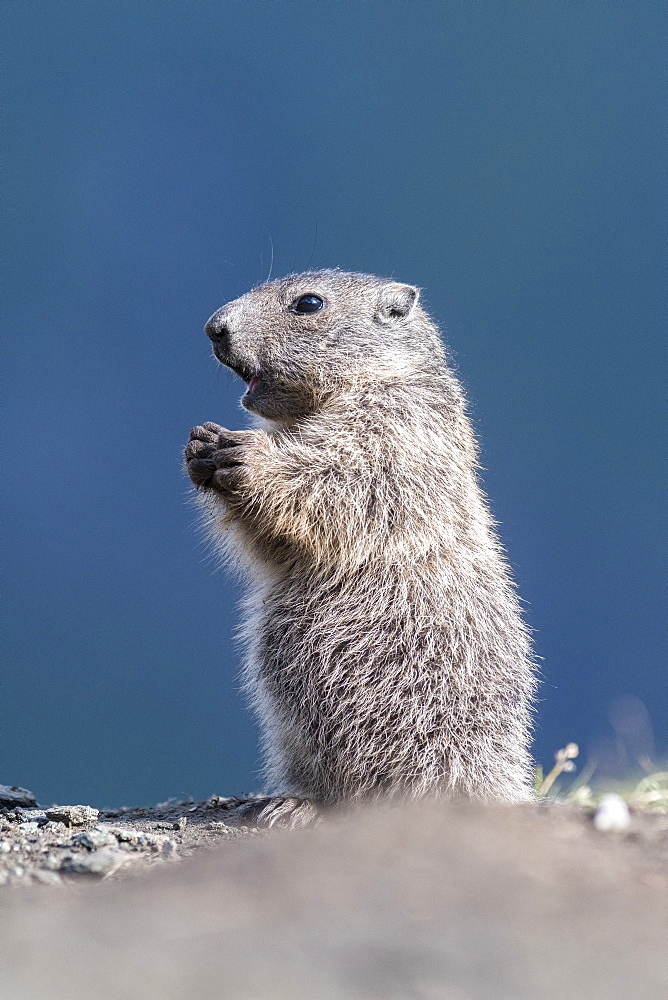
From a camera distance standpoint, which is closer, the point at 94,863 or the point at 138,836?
the point at 94,863

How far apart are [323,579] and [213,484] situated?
89 centimetres

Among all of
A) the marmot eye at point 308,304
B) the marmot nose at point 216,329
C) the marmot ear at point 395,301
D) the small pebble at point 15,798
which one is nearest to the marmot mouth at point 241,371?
the marmot nose at point 216,329

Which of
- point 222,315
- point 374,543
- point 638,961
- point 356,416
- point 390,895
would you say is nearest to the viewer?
point 638,961

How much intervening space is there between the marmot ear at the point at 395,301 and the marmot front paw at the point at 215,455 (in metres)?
1.54

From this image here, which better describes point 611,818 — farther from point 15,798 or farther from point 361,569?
point 15,798

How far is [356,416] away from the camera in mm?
Answer: 5477

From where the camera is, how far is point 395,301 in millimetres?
6238

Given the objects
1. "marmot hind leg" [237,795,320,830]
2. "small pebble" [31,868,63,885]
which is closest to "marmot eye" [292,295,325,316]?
"marmot hind leg" [237,795,320,830]

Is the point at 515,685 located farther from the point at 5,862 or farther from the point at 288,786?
the point at 5,862

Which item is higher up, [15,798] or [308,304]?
[308,304]

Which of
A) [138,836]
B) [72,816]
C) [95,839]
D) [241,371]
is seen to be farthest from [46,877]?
[241,371]

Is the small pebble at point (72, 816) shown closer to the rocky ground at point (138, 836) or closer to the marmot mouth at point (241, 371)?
the rocky ground at point (138, 836)

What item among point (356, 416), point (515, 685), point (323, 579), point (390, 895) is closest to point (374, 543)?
point (323, 579)

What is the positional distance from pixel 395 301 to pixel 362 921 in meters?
4.53
